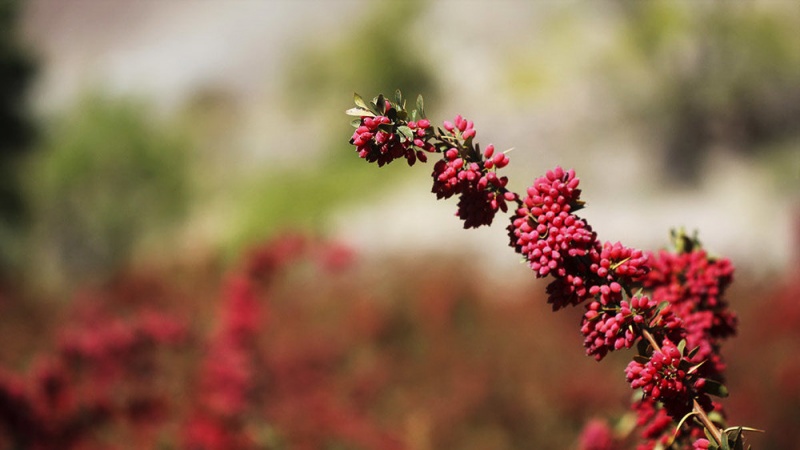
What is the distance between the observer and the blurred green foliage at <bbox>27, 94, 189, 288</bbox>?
36.4 feet

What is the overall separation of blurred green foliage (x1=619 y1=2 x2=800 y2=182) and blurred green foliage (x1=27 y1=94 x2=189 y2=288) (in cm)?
712

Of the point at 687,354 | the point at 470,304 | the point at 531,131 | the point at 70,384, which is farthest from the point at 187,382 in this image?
the point at 531,131

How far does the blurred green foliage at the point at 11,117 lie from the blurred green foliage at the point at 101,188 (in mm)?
479

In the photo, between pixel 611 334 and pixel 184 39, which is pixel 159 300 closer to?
pixel 611 334

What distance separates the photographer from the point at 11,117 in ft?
33.2

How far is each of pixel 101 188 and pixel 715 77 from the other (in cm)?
910

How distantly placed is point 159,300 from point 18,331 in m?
1.16

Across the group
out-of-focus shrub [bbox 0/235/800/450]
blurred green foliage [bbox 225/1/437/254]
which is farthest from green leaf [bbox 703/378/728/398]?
blurred green foliage [bbox 225/1/437/254]

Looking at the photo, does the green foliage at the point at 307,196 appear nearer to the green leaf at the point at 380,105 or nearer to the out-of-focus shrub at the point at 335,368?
the out-of-focus shrub at the point at 335,368

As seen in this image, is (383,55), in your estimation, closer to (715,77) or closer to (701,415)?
(715,77)

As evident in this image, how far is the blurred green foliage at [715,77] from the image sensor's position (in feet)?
35.3

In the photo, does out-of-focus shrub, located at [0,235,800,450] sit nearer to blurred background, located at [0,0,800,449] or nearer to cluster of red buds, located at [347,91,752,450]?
blurred background, located at [0,0,800,449]

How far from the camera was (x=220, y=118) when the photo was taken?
67.2ft

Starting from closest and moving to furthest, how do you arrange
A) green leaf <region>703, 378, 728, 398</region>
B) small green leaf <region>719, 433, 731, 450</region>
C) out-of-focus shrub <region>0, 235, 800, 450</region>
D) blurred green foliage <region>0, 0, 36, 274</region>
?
small green leaf <region>719, 433, 731, 450</region> < green leaf <region>703, 378, 728, 398</region> < out-of-focus shrub <region>0, 235, 800, 450</region> < blurred green foliage <region>0, 0, 36, 274</region>
